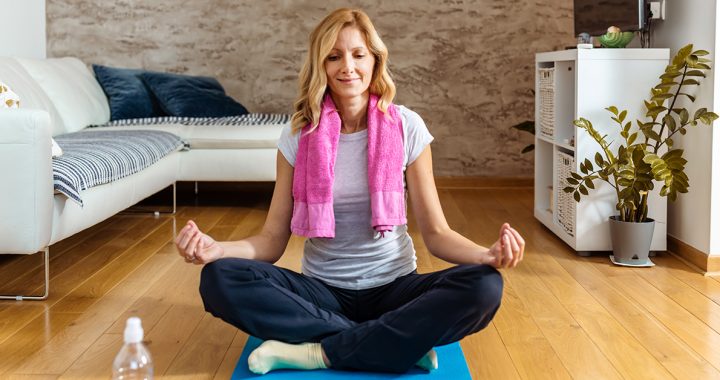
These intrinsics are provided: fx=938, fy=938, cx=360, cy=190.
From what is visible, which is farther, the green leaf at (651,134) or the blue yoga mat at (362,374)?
the green leaf at (651,134)

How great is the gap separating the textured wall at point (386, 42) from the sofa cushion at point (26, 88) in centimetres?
126

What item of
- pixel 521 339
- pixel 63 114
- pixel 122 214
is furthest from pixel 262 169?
pixel 521 339

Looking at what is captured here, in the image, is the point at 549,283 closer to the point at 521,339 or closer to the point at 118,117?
the point at 521,339

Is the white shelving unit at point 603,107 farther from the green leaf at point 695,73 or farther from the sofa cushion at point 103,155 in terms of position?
the sofa cushion at point 103,155

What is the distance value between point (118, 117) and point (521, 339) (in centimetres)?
352

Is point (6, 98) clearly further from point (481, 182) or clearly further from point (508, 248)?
point (481, 182)

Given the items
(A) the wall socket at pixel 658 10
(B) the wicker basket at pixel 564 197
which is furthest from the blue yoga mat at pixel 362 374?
(A) the wall socket at pixel 658 10

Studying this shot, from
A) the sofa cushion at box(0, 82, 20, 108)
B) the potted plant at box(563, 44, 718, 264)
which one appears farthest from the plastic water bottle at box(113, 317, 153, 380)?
the potted plant at box(563, 44, 718, 264)

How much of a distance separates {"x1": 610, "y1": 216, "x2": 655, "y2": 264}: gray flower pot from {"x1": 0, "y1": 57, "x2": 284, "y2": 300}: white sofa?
1.95m

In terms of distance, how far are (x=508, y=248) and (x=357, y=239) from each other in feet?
1.69

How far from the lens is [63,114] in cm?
484

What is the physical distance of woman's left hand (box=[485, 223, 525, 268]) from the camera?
6.19 ft

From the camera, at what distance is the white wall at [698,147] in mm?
3350

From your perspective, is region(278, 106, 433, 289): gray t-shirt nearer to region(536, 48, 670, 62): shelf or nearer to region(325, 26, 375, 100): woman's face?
region(325, 26, 375, 100): woman's face
